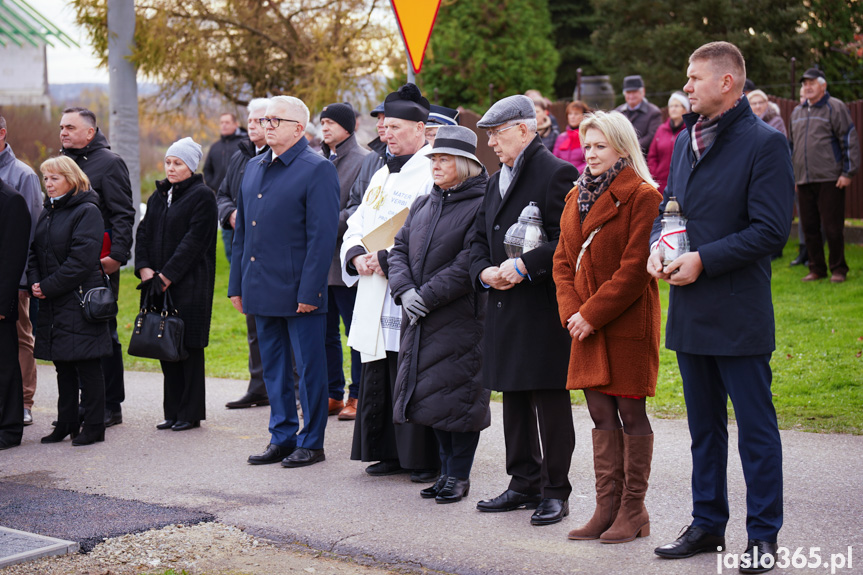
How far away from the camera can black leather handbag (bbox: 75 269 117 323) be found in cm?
725

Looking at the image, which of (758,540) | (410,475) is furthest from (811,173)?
(758,540)

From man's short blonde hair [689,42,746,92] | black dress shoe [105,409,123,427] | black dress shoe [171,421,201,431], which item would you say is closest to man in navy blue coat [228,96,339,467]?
black dress shoe [171,421,201,431]

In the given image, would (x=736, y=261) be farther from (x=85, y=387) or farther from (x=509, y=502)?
(x=85, y=387)

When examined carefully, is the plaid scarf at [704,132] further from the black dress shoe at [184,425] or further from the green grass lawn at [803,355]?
the black dress shoe at [184,425]

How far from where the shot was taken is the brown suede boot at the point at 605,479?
16.2 feet

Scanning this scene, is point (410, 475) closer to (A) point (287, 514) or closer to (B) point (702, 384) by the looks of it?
(A) point (287, 514)

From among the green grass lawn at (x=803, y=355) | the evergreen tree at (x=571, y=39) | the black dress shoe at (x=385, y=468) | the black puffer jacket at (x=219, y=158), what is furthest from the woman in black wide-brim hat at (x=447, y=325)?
the evergreen tree at (x=571, y=39)

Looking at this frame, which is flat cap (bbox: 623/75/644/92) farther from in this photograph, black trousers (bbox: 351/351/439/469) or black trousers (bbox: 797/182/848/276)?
black trousers (bbox: 351/351/439/469)

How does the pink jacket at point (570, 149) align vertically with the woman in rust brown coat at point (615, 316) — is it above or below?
above

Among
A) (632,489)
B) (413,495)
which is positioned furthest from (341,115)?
(632,489)

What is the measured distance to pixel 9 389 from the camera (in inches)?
292

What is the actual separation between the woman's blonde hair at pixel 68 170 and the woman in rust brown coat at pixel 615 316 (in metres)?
4.09

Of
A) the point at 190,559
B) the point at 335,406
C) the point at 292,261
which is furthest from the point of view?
the point at 335,406

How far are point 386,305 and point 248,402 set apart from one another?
2.70 metres
